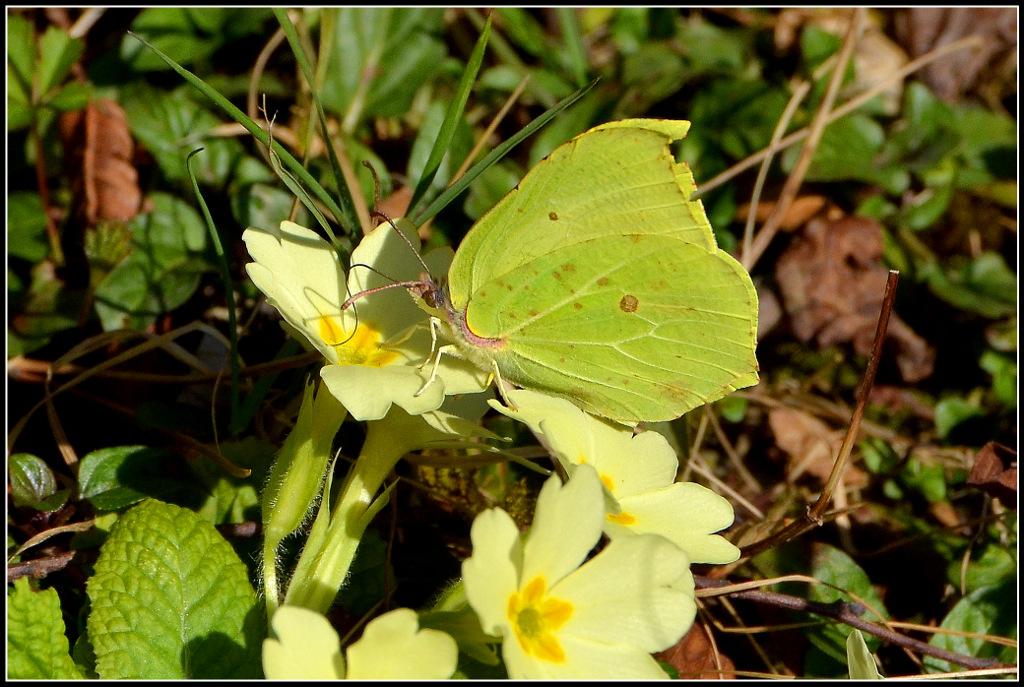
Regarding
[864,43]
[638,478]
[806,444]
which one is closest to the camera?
[638,478]

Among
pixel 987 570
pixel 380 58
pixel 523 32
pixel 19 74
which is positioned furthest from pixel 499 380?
pixel 523 32

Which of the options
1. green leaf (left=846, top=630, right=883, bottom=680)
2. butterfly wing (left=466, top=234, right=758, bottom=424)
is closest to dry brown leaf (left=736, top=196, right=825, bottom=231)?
butterfly wing (left=466, top=234, right=758, bottom=424)

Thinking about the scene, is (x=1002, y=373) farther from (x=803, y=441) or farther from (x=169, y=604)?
(x=169, y=604)

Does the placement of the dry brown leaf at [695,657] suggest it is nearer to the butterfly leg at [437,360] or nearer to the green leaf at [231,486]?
the butterfly leg at [437,360]

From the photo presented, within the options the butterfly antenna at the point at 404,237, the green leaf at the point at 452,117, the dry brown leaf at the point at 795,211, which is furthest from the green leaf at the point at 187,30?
the dry brown leaf at the point at 795,211

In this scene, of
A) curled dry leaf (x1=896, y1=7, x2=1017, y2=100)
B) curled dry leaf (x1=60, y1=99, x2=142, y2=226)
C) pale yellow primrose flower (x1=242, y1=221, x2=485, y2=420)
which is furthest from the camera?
curled dry leaf (x1=896, y1=7, x2=1017, y2=100)

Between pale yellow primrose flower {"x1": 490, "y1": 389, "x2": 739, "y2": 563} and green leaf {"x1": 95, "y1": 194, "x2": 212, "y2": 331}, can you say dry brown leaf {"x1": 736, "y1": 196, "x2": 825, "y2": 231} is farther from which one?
green leaf {"x1": 95, "y1": 194, "x2": 212, "y2": 331}

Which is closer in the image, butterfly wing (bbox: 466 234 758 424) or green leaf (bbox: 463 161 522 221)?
butterfly wing (bbox: 466 234 758 424)
